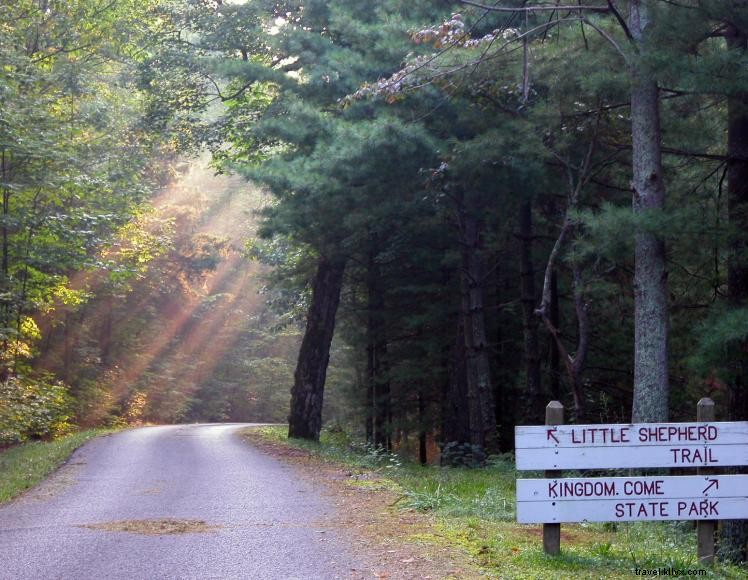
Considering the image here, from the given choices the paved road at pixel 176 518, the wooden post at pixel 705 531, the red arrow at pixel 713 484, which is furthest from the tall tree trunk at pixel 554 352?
the red arrow at pixel 713 484

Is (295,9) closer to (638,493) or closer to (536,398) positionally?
(536,398)

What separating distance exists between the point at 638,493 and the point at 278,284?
23.9 metres

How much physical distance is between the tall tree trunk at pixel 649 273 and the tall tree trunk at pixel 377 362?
14.9 m

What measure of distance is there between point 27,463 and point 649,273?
1246cm

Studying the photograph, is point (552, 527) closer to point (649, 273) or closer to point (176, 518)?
point (176, 518)

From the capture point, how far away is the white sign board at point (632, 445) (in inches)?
293


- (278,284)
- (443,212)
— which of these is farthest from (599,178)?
(278,284)

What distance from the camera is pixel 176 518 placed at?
10.0 m

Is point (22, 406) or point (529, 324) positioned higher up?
point (529, 324)

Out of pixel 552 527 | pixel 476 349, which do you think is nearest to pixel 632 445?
pixel 552 527

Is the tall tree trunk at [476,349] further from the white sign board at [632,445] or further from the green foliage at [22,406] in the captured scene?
the white sign board at [632,445]

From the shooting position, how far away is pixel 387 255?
2338 centimetres

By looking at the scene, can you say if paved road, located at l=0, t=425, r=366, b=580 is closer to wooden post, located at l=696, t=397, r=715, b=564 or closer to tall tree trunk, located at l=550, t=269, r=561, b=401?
wooden post, located at l=696, t=397, r=715, b=564

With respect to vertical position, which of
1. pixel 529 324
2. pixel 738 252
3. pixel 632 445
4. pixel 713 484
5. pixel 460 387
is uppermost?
pixel 738 252
